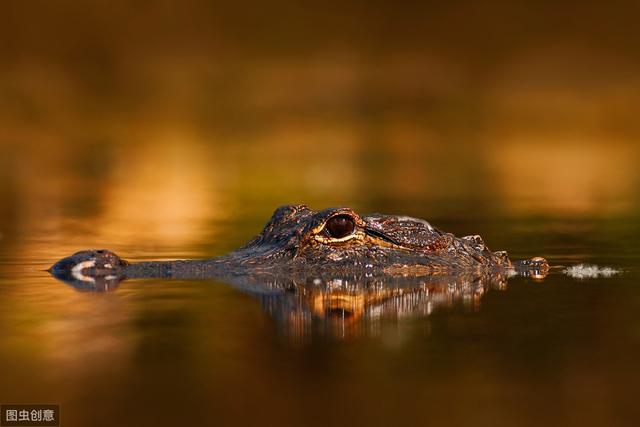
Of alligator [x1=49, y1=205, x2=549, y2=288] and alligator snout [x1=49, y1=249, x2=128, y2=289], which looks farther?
alligator [x1=49, y1=205, x2=549, y2=288]

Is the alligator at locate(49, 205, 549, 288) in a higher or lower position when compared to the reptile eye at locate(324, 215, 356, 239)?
lower

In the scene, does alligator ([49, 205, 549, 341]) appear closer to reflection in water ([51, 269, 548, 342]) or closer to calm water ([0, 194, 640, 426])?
reflection in water ([51, 269, 548, 342])

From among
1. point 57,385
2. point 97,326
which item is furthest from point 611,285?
point 57,385

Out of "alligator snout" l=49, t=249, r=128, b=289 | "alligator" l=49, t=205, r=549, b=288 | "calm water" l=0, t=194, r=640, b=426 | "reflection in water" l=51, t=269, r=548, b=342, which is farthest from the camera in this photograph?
"alligator" l=49, t=205, r=549, b=288

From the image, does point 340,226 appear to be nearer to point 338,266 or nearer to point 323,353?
point 338,266

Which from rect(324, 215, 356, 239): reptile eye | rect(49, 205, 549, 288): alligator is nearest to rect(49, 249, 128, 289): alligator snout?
rect(49, 205, 549, 288): alligator

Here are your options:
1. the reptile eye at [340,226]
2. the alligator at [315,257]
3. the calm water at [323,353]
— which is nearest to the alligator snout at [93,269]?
the alligator at [315,257]

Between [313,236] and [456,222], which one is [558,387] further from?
[456,222]

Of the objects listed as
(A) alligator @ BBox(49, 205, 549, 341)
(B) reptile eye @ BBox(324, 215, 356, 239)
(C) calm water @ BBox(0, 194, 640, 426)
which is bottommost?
(C) calm water @ BBox(0, 194, 640, 426)

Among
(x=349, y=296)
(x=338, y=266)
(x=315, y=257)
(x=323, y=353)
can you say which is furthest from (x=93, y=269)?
(x=323, y=353)
